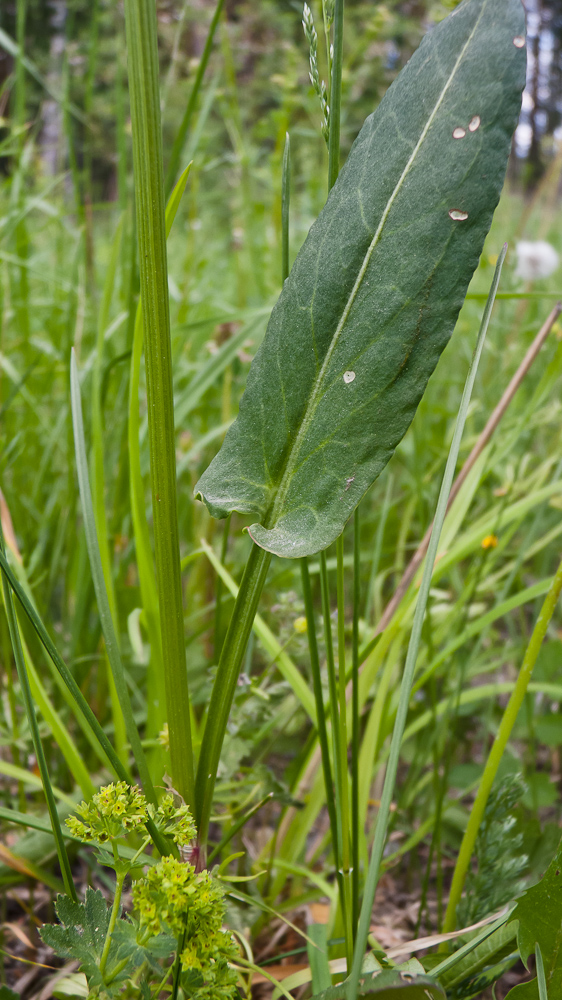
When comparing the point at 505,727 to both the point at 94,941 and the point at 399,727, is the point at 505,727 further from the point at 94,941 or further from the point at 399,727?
the point at 94,941

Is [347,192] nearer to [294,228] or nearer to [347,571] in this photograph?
[347,571]

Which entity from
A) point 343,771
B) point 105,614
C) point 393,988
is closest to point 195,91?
point 105,614

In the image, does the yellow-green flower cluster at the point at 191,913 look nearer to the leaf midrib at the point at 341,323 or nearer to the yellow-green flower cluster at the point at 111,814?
the yellow-green flower cluster at the point at 111,814

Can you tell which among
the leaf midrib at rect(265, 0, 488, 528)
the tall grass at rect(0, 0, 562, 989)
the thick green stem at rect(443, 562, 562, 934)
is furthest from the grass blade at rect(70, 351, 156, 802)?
the thick green stem at rect(443, 562, 562, 934)

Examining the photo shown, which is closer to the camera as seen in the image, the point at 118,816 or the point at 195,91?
the point at 118,816

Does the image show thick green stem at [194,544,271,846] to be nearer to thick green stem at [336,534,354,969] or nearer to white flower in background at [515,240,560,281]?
thick green stem at [336,534,354,969]

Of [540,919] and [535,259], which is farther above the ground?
[535,259]
